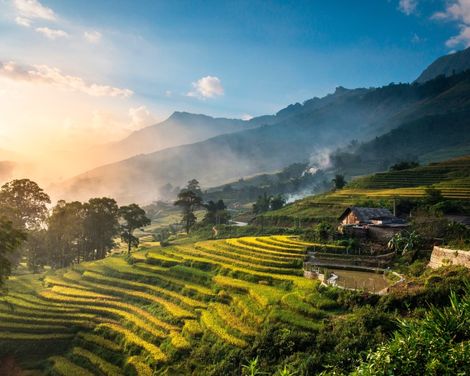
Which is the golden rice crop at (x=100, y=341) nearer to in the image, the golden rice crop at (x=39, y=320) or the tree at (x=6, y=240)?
the golden rice crop at (x=39, y=320)

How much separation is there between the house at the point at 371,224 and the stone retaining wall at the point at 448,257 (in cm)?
1004

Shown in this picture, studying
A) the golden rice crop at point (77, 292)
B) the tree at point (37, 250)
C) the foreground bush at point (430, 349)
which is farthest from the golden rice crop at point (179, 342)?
the tree at point (37, 250)

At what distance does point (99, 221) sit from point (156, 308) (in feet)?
99.6

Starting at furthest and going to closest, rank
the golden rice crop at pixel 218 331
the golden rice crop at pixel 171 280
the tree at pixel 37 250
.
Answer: the tree at pixel 37 250
the golden rice crop at pixel 171 280
the golden rice crop at pixel 218 331

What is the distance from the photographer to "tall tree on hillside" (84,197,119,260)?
57.0 metres

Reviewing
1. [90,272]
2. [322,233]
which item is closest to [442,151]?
[322,233]

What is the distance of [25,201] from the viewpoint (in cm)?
5466

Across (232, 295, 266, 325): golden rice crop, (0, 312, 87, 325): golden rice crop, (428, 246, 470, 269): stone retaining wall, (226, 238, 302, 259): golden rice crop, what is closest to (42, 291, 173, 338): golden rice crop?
(0, 312, 87, 325): golden rice crop

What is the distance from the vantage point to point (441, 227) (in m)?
34.3

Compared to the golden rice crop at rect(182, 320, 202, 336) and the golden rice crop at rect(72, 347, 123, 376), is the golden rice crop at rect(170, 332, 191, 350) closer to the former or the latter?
the golden rice crop at rect(182, 320, 202, 336)

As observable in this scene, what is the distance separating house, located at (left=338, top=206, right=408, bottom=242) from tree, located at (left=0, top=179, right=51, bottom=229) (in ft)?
139

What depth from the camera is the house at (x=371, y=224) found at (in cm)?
3972

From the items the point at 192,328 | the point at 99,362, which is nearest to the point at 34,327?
the point at 99,362

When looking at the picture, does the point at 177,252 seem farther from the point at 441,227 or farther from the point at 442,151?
the point at 442,151
